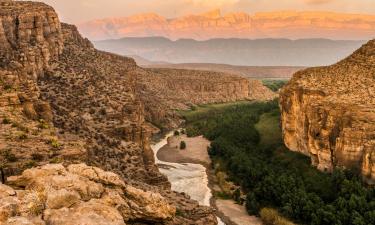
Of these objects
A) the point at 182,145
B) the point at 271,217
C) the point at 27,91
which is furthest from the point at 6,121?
the point at 182,145

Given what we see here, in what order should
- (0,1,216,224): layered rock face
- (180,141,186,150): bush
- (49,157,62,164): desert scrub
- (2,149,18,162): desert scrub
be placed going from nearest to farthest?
(0,1,216,224): layered rock face, (49,157,62,164): desert scrub, (2,149,18,162): desert scrub, (180,141,186,150): bush

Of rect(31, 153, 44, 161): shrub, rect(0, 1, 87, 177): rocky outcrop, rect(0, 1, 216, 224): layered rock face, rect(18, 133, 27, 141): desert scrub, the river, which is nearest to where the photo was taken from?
rect(0, 1, 216, 224): layered rock face

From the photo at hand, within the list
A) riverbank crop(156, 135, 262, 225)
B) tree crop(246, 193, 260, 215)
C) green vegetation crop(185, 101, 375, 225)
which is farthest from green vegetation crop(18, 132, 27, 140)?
tree crop(246, 193, 260, 215)

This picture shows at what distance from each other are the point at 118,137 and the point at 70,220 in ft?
147

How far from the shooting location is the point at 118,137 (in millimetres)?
64625

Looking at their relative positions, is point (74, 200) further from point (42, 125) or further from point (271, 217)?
point (271, 217)

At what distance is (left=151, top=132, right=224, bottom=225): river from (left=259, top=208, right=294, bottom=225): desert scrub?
243 inches

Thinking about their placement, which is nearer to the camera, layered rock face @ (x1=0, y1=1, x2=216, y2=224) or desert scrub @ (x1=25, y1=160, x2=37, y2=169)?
layered rock face @ (x1=0, y1=1, x2=216, y2=224)

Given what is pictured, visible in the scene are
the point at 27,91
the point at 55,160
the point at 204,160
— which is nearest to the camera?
the point at 55,160

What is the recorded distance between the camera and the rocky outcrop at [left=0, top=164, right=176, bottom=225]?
2002cm

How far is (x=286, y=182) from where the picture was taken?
7356 centimetres

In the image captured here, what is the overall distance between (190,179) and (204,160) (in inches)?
717

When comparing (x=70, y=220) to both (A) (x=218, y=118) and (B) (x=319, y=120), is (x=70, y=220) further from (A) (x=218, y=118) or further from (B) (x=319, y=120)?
(A) (x=218, y=118)

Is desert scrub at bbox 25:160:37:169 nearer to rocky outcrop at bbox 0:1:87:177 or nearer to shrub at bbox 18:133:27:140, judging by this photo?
rocky outcrop at bbox 0:1:87:177
